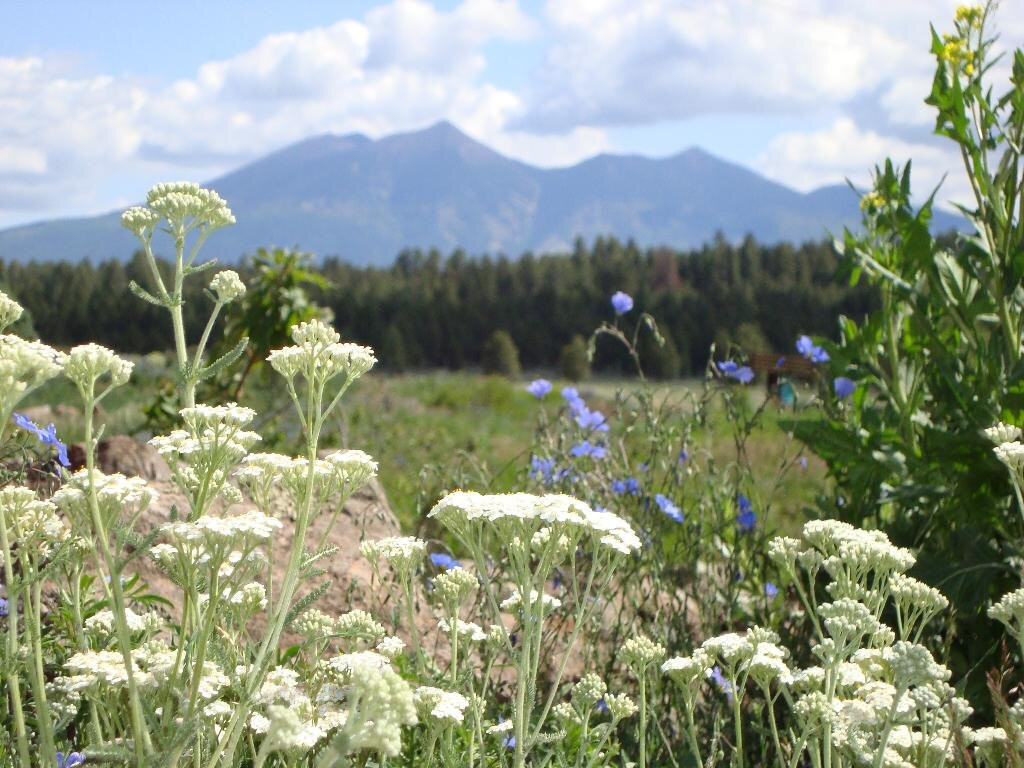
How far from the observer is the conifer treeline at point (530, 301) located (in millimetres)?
46188

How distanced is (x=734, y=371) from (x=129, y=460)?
2650mm

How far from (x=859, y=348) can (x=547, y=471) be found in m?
1.36

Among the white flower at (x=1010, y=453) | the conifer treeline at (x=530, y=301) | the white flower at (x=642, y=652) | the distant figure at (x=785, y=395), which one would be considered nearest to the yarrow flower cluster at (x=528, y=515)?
the white flower at (x=642, y=652)

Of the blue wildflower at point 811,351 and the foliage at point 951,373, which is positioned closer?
the foliage at point 951,373

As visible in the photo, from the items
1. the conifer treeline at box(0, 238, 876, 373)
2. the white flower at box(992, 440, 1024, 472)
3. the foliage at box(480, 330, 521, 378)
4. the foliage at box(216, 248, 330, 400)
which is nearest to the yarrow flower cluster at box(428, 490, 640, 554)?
the white flower at box(992, 440, 1024, 472)

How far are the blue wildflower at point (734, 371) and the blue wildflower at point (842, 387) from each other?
1.34 ft

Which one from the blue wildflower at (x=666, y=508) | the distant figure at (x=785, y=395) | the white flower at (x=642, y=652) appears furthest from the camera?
the distant figure at (x=785, y=395)

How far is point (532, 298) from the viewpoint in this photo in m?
55.4

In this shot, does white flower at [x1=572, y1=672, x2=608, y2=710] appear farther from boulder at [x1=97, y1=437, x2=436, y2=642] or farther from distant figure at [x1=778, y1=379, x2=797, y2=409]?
distant figure at [x1=778, y1=379, x2=797, y2=409]

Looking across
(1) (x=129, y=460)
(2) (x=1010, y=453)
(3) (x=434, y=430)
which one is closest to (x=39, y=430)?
(1) (x=129, y=460)

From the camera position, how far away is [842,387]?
15.8 ft

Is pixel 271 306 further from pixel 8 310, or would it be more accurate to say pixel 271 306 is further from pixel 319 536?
pixel 8 310

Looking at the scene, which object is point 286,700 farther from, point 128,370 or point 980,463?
point 980,463

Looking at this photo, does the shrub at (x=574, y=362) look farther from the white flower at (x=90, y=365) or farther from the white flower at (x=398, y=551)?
the white flower at (x=90, y=365)
